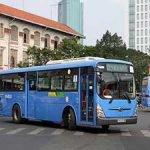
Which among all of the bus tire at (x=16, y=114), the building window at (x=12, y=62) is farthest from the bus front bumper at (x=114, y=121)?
the building window at (x=12, y=62)

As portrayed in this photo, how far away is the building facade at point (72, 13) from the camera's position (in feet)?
251

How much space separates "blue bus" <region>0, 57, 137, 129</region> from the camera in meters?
19.3

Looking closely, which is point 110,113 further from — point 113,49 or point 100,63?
point 113,49

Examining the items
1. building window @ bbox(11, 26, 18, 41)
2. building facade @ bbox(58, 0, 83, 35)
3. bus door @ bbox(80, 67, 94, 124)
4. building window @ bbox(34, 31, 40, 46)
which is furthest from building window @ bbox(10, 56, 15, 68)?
bus door @ bbox(80, 67, 94, 124)

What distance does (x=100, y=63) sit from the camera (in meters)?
19.5

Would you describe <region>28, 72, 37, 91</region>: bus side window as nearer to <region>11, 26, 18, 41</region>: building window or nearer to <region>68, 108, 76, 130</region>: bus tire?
<region>68, 108, 76, 130</region>: bus tire

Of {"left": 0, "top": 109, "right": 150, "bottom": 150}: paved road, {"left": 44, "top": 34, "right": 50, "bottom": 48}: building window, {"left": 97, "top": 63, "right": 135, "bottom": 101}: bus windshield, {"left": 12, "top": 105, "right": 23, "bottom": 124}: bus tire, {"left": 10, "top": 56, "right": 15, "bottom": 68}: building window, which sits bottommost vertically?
{"left": 0, "top": 109, "right": 150, "bottom": 150}: paved road

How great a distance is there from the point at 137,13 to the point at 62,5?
101 metres

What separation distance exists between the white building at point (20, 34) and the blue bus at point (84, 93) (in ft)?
136

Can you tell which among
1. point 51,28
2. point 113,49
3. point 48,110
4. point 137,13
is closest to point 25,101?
point 48,110

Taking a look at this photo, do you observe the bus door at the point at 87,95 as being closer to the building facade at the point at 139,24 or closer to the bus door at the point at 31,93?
the bus door at the point at 31,93

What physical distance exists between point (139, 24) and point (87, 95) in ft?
522

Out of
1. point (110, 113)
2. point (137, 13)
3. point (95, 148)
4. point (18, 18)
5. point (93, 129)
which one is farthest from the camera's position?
point (137, 13)

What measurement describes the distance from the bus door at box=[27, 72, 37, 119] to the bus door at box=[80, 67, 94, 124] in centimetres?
452
